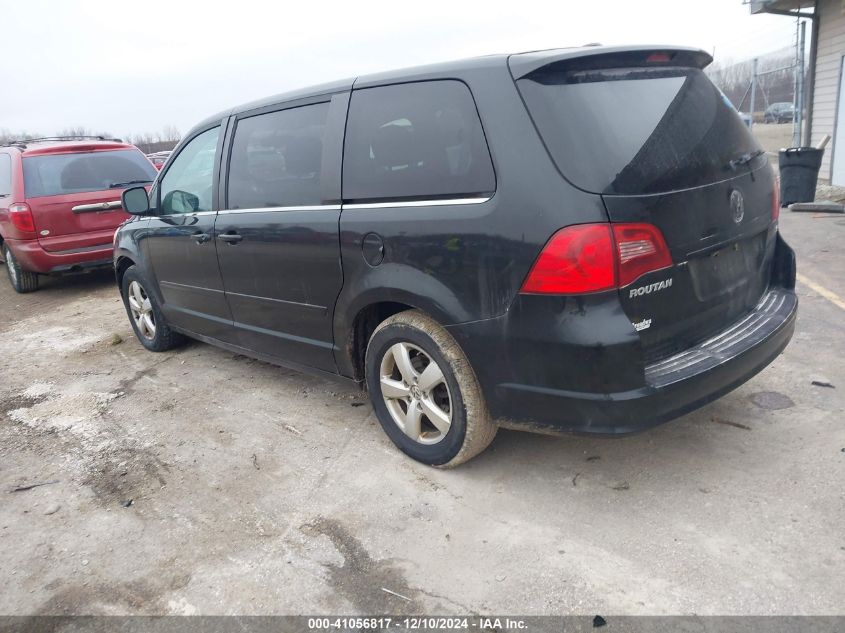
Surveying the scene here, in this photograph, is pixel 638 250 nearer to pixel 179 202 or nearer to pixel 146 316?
pixel 179 202

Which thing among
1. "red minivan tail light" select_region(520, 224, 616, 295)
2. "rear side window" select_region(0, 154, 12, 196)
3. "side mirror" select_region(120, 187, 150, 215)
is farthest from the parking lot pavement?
"rear side window" select_region(0, 154, 12, 196)

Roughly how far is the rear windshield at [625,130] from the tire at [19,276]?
25.6 feet

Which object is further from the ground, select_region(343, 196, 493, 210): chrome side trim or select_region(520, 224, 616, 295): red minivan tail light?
select_region(343, 196, 493, 210): chrome side trim

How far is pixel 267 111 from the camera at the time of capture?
3.89m

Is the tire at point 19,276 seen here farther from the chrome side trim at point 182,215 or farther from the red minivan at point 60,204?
the chrome side trim at point 182,215

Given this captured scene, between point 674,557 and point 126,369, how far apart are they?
4312mm

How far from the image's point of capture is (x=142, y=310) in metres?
5.52

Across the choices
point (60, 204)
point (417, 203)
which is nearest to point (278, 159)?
point (417, 203)

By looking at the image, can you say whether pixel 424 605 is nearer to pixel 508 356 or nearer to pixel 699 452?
pixel 508 356

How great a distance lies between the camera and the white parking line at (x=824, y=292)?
5.26 meters

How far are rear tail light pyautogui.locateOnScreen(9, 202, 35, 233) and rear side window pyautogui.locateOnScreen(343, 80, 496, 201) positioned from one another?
5889 millimetres

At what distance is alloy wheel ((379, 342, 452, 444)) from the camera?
3088 mm

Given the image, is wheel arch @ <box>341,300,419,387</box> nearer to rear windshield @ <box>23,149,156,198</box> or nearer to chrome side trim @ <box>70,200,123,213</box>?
chrome side trim @ <box>70,200,123,213</box>

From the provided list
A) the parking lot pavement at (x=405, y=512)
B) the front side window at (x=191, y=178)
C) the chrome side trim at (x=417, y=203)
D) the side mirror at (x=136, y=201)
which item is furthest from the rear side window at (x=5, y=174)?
the chrome side trim at (x=417, y=203)
